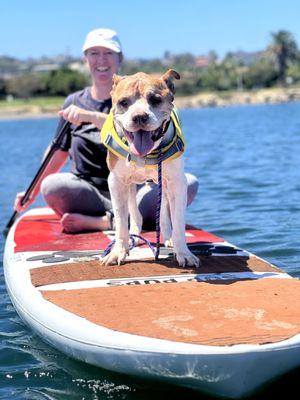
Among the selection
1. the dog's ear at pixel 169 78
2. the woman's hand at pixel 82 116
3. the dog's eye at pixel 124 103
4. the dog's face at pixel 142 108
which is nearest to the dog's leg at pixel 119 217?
the dog's face at pixel 142 108

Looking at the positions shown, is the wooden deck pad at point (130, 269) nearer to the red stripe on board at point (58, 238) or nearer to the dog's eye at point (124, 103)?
the red stripe on board at point (58, 238)

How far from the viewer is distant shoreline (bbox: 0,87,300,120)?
10550cm

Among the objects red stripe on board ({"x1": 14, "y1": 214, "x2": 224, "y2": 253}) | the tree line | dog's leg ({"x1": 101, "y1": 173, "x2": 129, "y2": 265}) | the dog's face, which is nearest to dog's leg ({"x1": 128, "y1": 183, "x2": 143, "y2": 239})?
red stripe on board ({"x1": 14, "y1": 214, "x2": 224, "y2": 253})

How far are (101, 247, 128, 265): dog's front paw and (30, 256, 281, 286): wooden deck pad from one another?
45 millimetres

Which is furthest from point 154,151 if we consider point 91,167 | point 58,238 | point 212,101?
point 212,101

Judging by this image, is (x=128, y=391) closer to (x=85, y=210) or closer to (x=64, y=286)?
(x=64, y=286)

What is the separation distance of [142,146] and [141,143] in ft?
0.07

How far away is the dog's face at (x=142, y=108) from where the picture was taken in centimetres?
452

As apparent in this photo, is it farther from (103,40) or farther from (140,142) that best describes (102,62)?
(140,142)

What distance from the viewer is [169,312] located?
4039 millimetres

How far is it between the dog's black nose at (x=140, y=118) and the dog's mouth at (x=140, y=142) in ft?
0.53

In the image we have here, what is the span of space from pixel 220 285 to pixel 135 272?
0.66 metres

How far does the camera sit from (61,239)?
6.41 metres

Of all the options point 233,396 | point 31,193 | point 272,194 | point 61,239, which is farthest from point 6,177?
point 233,396
